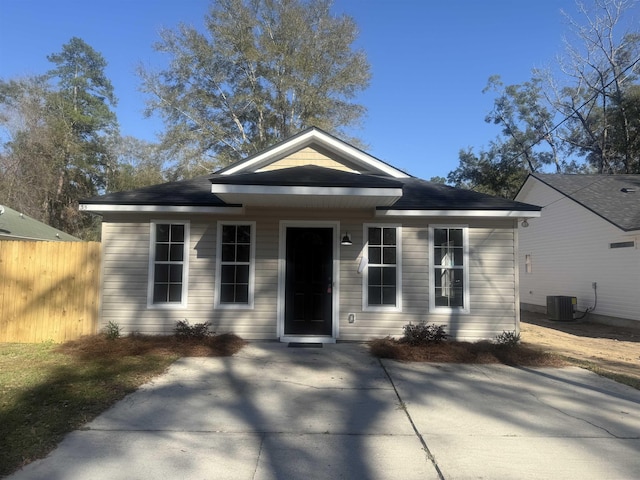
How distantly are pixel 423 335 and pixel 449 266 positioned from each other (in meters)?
1.59

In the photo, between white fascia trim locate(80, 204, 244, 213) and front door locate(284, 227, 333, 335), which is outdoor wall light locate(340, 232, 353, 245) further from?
white fascia trim locate(80, 204, 244, 213)

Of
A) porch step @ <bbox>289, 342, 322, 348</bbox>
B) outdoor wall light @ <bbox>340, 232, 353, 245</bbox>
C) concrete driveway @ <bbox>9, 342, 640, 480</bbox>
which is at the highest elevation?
outdoor wall light @ <bbox>340, 232, 353, 245</bbox>

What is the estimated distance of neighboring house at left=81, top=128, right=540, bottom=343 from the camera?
28.6 ft

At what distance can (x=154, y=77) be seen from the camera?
90.7 feet

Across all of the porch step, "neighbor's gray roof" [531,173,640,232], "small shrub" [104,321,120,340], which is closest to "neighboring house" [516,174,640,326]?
"neighbor's gray roof" [531,173,640,232]

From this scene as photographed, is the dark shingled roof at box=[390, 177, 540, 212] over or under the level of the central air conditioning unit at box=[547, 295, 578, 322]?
over

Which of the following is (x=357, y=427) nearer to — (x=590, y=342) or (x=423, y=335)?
(x=423, y=335)

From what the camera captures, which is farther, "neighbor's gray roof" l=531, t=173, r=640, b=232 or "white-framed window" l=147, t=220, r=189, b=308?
"neighbor's gray roof" l=531, t=173, r=640, b=232

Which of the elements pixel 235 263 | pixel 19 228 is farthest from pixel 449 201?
pixel 19 228

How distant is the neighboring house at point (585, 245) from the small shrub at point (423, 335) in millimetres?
7480

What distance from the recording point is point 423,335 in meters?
8.18

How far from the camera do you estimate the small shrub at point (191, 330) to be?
831cm

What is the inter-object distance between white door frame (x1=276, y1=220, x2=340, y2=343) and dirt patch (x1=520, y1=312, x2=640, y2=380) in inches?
158

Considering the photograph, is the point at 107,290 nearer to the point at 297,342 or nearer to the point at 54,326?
the point at 54,326
